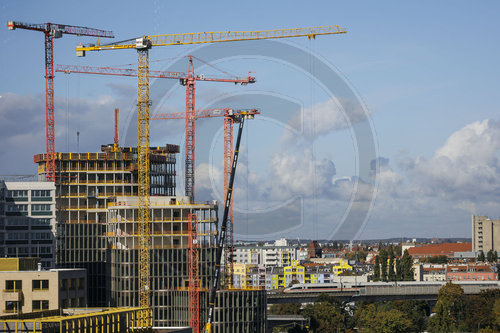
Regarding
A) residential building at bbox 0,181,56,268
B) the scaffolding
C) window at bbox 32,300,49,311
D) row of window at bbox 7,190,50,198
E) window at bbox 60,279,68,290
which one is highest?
row of window at bbox 7,190,50,198

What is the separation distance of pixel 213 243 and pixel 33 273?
46.7 metres

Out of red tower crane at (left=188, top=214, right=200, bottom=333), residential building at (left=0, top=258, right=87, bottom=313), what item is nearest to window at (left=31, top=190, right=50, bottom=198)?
red tower crane at (left=188, top=214, right=200, bottom=333)

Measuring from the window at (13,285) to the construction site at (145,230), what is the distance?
15.7m

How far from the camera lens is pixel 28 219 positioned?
180375 mm

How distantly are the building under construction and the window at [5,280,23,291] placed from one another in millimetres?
38314

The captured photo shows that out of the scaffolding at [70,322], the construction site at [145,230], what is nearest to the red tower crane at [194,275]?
the construction site at [145,230]

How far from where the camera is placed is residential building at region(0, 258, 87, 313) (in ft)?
375

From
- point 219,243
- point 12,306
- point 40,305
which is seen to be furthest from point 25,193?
point 12,306

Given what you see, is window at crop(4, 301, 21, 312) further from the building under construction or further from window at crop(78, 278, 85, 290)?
the building under construction

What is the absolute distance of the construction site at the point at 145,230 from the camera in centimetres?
14962

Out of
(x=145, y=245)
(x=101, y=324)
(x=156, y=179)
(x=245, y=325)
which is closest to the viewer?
(x=101, y=324)

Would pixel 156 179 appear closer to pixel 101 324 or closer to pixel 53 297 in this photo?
pixel 53 297

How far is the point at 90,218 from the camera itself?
182m

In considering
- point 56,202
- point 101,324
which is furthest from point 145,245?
point 101,324
